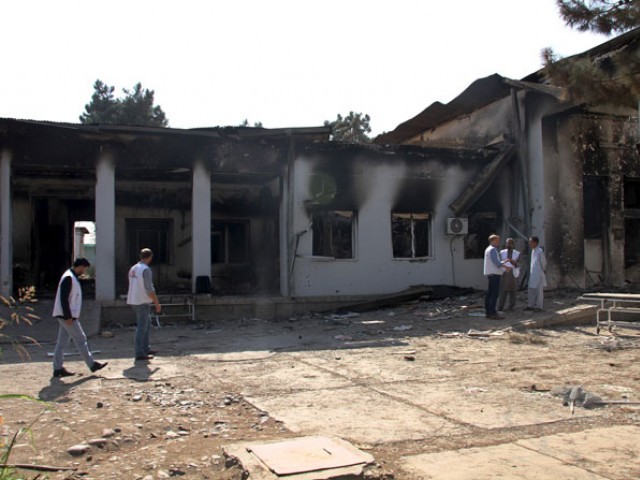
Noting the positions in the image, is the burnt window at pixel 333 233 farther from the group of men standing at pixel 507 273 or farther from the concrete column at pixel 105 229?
the concrete column at pixel 105 229

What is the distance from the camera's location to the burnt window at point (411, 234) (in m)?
15.8

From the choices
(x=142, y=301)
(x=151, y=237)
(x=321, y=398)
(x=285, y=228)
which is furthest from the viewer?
(x=151, y=237)

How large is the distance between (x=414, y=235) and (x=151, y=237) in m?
8.64

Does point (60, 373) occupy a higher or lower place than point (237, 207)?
lower

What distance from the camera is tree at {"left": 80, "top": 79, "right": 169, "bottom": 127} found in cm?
3447

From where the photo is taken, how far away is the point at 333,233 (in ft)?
50.0

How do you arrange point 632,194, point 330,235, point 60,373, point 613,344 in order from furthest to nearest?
point 632,194, point 330,235, point 613,344, point 60,373

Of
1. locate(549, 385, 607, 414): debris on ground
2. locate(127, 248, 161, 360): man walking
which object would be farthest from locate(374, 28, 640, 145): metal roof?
locate(127, 248, 161, 360): man walking

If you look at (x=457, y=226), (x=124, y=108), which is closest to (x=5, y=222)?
(x=457, y=226)

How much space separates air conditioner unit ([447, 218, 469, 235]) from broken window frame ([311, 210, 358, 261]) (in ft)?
8.48

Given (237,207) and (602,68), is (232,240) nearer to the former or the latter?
(237,207)

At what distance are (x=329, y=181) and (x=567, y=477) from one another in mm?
11908

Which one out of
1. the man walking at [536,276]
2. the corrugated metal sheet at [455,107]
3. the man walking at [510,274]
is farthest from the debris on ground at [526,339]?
the corrugated metal sheet at [455,107]

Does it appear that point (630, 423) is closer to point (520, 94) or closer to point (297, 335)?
point (297, 335)
